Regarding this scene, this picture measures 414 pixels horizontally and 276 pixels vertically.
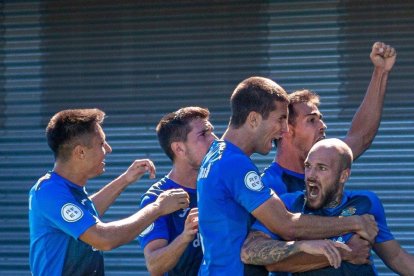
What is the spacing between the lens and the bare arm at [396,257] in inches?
228

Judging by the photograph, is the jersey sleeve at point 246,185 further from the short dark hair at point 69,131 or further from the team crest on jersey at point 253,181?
the short dark hair at point 69,131

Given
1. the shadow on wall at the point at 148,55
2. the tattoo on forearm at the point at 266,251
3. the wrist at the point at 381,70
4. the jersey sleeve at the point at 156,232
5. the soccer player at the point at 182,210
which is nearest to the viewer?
the tattoo on forearm at the point at 266,251

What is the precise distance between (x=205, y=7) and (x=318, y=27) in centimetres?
89

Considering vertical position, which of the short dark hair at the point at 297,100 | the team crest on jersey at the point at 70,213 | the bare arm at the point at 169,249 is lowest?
the bare arm at the point at 169,249

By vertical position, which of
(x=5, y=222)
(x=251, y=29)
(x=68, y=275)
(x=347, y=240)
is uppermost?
(x=251, y=29)

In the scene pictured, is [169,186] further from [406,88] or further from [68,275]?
[406,88]

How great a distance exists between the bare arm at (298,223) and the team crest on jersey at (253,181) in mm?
87

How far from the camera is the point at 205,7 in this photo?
27.8 feet

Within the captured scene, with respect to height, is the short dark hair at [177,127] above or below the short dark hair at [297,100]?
below

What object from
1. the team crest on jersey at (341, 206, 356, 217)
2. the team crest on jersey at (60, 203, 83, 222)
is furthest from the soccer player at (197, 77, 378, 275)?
the team crest on jersey at (60, 203, 83, 222)

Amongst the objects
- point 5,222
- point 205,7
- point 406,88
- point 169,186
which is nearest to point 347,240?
point 169,186

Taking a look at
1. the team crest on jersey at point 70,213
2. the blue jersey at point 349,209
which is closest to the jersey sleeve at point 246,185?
the blue jersey at point 349,209

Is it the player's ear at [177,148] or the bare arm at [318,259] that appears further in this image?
the player's ear at [177,148]

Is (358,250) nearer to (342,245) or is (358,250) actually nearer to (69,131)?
(342,245)
